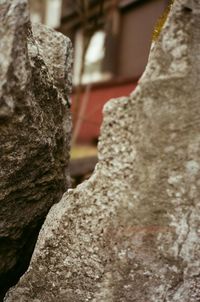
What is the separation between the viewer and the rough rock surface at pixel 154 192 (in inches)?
44.7

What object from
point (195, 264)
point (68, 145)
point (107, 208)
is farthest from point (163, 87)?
point (68, 145)

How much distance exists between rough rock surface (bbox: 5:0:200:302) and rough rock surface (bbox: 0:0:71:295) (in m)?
0.22

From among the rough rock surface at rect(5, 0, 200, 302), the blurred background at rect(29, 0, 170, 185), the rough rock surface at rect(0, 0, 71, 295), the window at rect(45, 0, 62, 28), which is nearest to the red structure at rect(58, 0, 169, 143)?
the blurred background at rect(29, 0, 170, 185)

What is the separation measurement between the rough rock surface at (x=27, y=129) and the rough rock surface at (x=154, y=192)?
219mm

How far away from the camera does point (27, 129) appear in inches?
48.3

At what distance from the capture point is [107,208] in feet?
3.89

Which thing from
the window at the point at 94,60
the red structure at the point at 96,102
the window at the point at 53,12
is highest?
the window at the point at 53,12

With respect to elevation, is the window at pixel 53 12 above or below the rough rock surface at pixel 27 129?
below

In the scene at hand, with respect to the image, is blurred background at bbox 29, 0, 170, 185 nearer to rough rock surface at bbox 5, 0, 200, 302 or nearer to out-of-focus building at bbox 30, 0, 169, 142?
out-of-focus building at bbox 30, 0, 169, 142

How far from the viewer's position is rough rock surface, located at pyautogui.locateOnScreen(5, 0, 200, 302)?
3.73ft

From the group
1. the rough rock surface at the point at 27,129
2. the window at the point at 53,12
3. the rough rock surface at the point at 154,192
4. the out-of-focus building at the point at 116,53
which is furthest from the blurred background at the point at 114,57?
the rough rock surface at the point at 154,192

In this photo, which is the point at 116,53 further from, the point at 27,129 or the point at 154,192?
the point at 154,192

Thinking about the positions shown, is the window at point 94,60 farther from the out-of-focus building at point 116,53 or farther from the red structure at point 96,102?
the red structure at point 96,102

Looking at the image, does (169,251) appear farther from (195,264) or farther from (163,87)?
(163,87)
